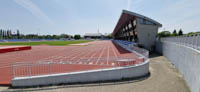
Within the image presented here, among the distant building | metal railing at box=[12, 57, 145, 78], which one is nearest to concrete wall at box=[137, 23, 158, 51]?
metal railing at box=[12, 57, 145, 78]

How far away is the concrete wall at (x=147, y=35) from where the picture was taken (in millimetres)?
21766

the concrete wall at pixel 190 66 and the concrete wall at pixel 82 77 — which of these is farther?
the concrete wall at pixel 82 77

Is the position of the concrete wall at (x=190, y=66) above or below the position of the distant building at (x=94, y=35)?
below

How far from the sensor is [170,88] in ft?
20.5

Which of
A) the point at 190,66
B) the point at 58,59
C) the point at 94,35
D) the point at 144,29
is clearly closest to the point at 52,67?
the point at 58,59

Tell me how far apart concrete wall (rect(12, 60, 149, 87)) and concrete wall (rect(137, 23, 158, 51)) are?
15.9m

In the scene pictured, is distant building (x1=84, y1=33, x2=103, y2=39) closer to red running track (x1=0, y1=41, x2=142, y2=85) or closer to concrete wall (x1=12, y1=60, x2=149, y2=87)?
red running track (x1=0, y1=41, x2=142, y2=85)

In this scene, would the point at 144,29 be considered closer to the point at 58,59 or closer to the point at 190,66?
the point at 190,66

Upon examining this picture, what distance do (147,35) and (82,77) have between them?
2135 centimetres

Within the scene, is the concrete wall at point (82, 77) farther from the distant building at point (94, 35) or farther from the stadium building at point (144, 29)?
the distant building at point (94, 35)

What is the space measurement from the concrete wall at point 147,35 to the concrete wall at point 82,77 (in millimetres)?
15934

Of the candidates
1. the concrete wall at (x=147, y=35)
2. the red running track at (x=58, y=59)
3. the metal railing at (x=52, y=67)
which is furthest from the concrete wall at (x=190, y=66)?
the concrete wall at (x=147, y=35)

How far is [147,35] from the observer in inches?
915

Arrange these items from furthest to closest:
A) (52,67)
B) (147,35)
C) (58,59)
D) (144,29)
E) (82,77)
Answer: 1. (147,35)
2. (144,29)
3. (58,59)
4. (52,67)
5. (82,77)
